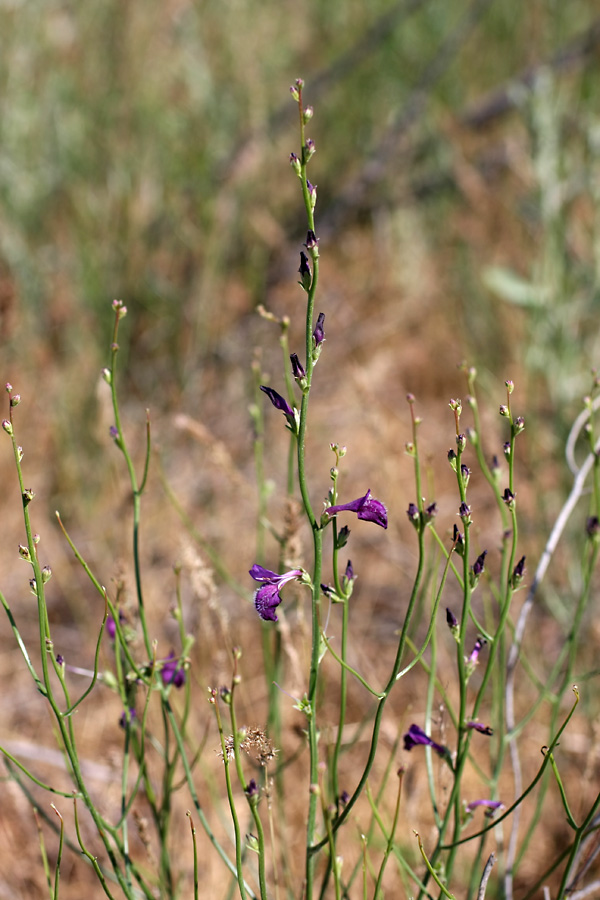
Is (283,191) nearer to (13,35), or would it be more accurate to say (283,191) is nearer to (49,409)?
(13,35)

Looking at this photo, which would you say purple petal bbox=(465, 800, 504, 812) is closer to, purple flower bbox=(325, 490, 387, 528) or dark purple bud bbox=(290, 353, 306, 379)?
purple flower bbox=(325, 490, 387, 528)

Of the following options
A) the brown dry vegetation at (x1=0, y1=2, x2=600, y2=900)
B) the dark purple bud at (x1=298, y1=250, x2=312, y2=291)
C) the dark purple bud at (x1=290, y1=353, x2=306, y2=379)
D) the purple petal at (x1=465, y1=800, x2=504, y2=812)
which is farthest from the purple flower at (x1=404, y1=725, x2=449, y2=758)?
the dark purple bud at (x1=298, y1=250, x2=312, y2=291)

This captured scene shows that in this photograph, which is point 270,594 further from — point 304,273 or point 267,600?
point 304,273

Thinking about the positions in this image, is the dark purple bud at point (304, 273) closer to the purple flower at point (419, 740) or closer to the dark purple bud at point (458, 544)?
the dark purple bud at point (458, 544)

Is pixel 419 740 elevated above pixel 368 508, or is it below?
below

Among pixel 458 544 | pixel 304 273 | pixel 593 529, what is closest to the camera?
pixel 304 273

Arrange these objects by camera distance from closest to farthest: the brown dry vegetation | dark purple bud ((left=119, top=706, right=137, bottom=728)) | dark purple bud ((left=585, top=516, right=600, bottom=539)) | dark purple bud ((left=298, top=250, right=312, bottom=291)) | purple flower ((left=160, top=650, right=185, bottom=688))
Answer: dark purple bud ((left=298, top=250, right=312, bottom=291)) → dark purple bud ((left=585, top=516, right=600, bottom=539)) → dark purple bud ((left=119, top=706, right=137, bottom=728)) → purple flower ((left=160, top=650, right=185, bottom=688)) → the brown dry vegetation

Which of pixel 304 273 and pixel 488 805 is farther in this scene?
pixel 488 805

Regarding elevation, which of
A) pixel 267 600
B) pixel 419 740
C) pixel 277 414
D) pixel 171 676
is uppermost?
pixel 277 414

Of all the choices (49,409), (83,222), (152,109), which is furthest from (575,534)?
(152,109)

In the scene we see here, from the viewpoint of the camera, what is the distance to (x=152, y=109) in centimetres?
421

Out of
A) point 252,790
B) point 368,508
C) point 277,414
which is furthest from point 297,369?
point 277,414

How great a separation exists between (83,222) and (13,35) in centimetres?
127

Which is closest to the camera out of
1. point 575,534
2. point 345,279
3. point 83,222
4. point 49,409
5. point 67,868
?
point 67,868
